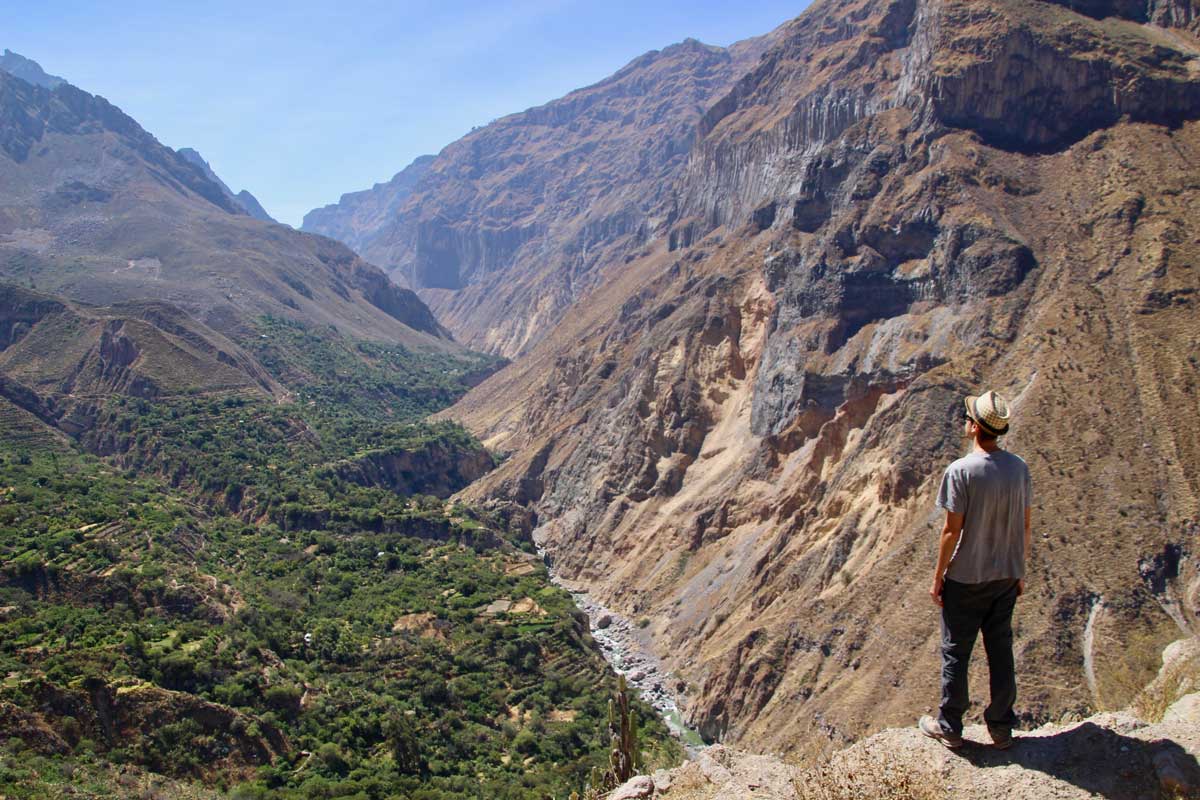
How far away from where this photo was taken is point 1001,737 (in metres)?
9.52

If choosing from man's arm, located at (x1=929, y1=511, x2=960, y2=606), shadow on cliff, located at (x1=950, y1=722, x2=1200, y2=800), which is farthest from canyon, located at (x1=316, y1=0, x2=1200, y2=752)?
man's arm, located at (x1=929, y1=511, x2=960, y2=606)

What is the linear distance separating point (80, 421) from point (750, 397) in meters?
53.7

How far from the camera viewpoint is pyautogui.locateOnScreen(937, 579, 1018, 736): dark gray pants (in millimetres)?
9516

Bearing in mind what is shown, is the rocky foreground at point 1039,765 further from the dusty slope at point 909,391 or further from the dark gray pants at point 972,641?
A: the dusty slope at point 909,391

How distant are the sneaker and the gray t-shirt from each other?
150 centimetres

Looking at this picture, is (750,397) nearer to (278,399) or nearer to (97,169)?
(278,399)

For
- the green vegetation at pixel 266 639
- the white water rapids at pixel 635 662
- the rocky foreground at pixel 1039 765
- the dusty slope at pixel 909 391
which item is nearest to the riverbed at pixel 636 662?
the white water rapids at pixel 635 662

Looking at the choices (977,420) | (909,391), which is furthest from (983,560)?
(909,391)

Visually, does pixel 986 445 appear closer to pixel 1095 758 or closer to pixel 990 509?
pixel 990 509

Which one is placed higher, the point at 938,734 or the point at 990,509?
the point at 990,509

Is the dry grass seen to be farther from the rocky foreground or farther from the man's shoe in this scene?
the man's shoe

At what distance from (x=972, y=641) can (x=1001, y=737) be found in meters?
0.92

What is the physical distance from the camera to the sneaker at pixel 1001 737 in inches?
374

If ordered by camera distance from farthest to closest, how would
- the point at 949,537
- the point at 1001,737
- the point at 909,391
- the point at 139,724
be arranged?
the point at 909,391 < the point at 139,724 < the point at 1001,737 < the point at 949,537
